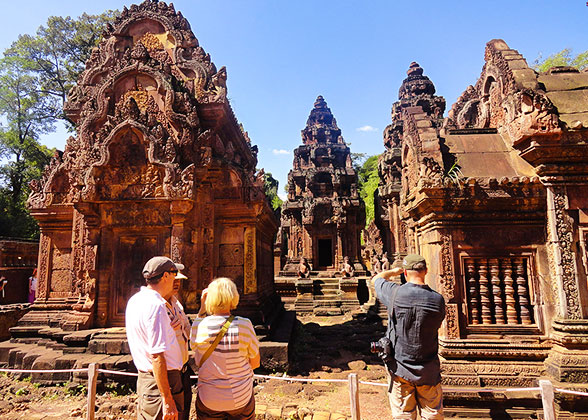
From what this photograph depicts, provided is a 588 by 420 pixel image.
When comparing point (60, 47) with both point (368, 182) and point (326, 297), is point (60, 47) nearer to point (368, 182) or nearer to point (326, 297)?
point (326, 297)

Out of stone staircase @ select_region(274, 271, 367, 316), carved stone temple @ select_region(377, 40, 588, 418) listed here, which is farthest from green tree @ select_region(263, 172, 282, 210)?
carved stone temple @ select_region(377, 40, 588, 418)

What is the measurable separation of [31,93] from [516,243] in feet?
84.7

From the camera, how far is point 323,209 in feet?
71.7

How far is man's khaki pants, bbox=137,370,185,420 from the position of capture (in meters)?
2.54

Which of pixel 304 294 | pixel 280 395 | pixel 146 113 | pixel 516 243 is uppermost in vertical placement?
pixel 146 113

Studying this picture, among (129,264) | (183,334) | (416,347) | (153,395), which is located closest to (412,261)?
(416,347)

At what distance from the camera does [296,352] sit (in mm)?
7426

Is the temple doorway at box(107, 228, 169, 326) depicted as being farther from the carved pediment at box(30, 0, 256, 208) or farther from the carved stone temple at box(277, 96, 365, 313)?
the carved stone temple at box(277, 96, 365, 313)

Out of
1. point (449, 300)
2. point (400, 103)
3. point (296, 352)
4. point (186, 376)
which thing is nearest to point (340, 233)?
point (400, 103)

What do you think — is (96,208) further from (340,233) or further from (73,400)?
(340,233)

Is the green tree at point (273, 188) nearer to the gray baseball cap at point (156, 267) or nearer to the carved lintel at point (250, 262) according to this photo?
the carved lintel at point (250, 262)

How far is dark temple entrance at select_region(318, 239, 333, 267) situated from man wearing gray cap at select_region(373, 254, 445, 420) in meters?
19.7

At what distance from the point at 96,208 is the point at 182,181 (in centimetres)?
187

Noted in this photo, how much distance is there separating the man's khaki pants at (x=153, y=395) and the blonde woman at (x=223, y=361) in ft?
0.71
